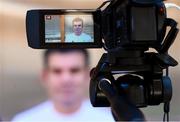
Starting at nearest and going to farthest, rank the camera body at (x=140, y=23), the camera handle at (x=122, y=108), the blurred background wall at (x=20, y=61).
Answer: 1. the camera handle at (x=122, y=108)
2. the camera body at (x=140, y=23)
3. the blurred background wall at (x=20, y=61)

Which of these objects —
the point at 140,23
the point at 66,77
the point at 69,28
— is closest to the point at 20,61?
the point at 66,77

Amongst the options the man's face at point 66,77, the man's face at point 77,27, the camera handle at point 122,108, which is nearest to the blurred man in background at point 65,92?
the man's face at point 66,77

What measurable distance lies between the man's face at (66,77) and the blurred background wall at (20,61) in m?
0.04

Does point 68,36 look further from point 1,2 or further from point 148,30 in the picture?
point 1,2

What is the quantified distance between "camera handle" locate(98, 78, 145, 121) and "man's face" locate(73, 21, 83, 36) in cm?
13

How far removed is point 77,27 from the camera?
0.59m

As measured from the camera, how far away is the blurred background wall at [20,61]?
1289mm

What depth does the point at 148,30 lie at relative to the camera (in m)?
0.51

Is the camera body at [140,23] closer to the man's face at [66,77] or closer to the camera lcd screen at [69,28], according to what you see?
the camera lcd screen at [69,28]

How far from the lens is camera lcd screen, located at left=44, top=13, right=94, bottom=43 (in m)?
0.58

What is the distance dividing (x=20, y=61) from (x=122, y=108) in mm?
964

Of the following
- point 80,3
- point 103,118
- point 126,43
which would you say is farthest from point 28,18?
point 103,118

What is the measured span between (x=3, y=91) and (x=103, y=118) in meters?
0.37

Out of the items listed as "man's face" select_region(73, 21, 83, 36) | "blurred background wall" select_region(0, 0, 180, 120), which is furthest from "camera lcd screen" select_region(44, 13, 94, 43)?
"blurred background wall" select_region(0, 0, 180, 120)
